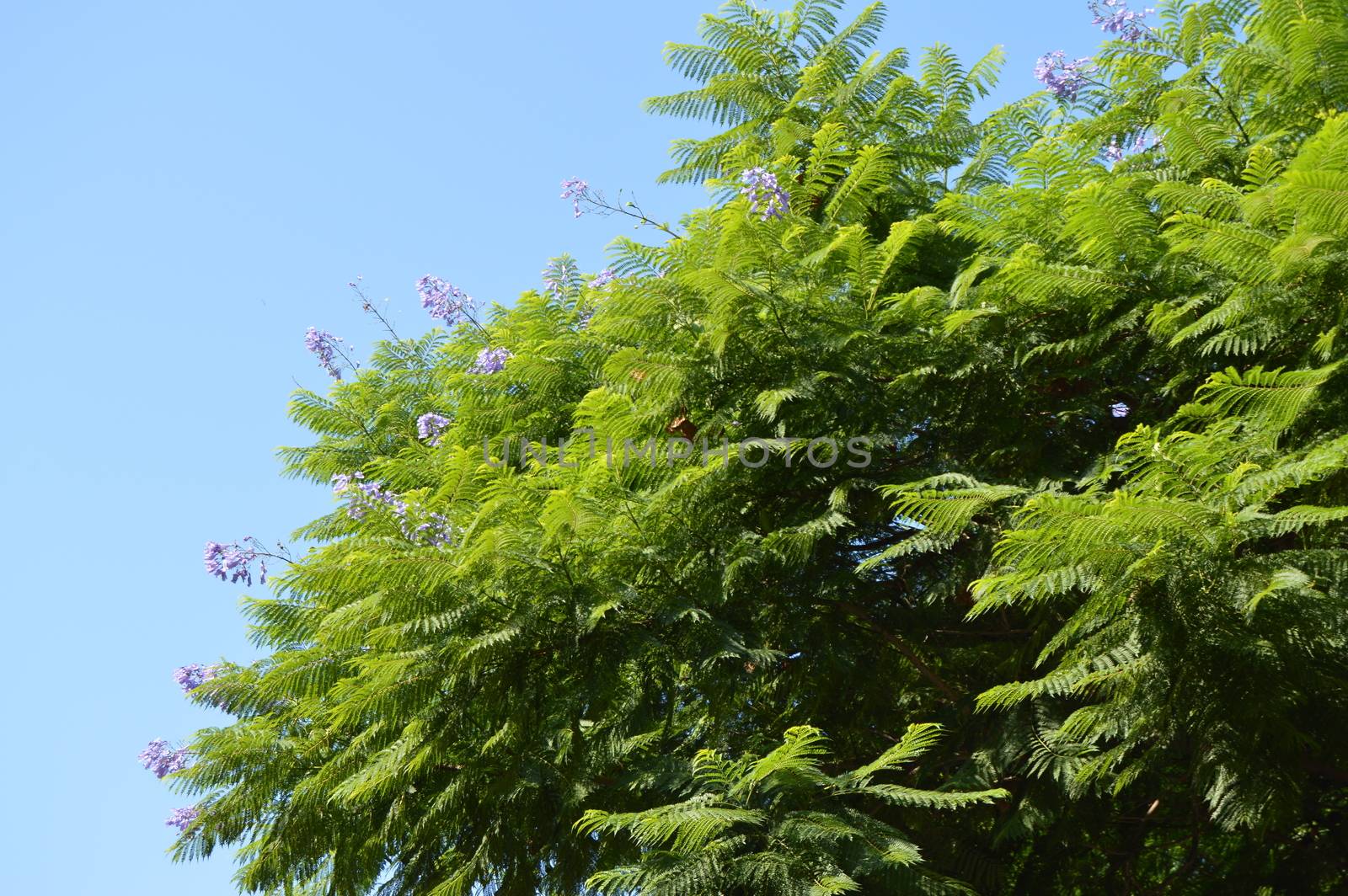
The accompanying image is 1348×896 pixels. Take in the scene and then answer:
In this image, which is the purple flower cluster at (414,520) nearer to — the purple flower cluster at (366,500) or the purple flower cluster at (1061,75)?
the purple flower cluster at (366,500)

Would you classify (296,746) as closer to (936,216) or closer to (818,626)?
(818,626)

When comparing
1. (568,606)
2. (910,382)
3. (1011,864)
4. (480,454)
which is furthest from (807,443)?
(1011,864)

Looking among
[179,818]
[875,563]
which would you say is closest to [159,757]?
[179,818]

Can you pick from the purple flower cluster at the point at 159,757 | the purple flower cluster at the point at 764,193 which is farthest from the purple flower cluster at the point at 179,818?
the purple flower cluster at the point at 764,193

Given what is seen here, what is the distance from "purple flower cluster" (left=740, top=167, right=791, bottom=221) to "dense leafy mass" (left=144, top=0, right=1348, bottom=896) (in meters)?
0.02

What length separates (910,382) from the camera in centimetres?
570

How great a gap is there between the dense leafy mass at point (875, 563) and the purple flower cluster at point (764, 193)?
0.02m

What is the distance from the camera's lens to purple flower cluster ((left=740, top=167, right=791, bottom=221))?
6.00 m

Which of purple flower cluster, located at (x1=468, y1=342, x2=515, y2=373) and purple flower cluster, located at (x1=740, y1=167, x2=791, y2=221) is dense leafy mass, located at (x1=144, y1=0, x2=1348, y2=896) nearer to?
purple flower cluster, located at (x1=740, y1=167, x2=791, y2=221)

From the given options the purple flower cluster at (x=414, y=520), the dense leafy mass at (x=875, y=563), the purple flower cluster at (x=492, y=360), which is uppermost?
the purple flower cluster at (x=492, y=360)

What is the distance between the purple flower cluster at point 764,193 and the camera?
6000 millimetres

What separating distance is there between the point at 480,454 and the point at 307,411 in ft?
6.41

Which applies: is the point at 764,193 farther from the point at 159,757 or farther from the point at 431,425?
the point at 159,757

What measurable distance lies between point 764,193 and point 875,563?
184cm
